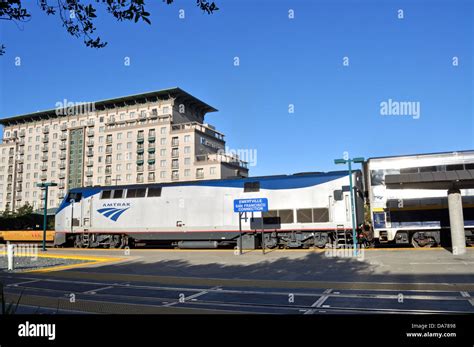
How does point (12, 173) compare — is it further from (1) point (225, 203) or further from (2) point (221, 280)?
(2) point (221, 280)

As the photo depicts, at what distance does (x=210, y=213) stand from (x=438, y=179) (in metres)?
14.1

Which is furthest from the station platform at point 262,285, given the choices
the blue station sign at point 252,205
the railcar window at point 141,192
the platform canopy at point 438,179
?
the railcar window at point 141,192

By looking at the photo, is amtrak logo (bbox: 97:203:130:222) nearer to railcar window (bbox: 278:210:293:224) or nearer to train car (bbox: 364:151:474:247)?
railcar window (bbox: 278:210:293:224)

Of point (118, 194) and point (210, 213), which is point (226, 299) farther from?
point (118, 194)

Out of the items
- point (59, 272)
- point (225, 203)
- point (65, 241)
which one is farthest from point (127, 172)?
point (59, 272)

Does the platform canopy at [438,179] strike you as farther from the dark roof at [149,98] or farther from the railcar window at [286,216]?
the dark roof at [149,98]

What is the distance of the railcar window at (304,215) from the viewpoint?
23797 millimetres

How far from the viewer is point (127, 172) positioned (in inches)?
3725

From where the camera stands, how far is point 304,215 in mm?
23938

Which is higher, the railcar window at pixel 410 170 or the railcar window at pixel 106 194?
the railcar window at pixel 410 170

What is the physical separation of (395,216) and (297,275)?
34.7 feet

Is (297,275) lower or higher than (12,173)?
lower

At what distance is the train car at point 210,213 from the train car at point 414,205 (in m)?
1.53

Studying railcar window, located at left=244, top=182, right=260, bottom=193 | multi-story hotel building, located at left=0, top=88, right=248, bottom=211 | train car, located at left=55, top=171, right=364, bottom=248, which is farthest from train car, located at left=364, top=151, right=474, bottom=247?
multi-story hotel building, located at left=0, top=88, right=248, bottom=211
